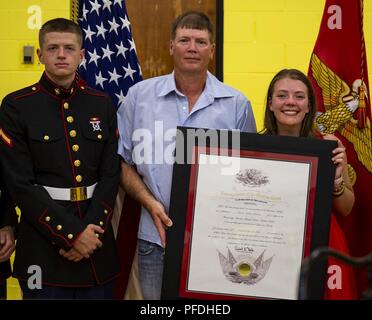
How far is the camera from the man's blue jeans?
242cm

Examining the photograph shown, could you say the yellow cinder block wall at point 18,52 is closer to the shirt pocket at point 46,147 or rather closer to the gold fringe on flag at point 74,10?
the gold fringe on flag at point 74,10

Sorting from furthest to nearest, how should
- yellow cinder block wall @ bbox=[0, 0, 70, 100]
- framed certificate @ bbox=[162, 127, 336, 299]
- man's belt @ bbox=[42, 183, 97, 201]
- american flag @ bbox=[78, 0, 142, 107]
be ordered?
1. yellow cinder block wall @ bbox=[0, 0, 70, 100]
2. american flag @ bbox=[78, 0, 142, 107]
3. man's belt @ bbox=[42, 183, 97, 201]
4. framed certificate @ bbox=[162, 127, 336, 299]

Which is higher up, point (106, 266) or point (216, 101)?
point (216, 101)

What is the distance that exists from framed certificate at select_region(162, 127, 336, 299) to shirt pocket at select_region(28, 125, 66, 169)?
42 centimetres

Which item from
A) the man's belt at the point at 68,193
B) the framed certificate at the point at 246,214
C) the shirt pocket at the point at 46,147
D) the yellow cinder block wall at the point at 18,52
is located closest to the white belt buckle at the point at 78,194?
the man's belt at the point at 68,193

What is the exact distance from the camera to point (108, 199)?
7.79 ft

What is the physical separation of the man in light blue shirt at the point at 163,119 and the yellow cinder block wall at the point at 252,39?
3.44 feet

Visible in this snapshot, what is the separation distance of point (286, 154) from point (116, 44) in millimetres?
1150

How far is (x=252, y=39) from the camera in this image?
11.7ft

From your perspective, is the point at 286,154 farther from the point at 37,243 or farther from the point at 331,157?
the point at 37,243

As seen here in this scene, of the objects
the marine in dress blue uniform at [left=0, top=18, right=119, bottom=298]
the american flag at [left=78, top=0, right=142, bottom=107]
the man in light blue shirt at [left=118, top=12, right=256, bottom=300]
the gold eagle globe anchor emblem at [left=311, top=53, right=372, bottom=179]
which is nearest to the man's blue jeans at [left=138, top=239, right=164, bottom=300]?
the man in light blue shirt at [left=118, top=12, right=256, bottom=300]

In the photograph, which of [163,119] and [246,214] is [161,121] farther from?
[246,214]

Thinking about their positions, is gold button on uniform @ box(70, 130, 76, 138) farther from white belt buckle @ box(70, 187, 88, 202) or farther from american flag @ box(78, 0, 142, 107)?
american flag @ box(78, 0, 142, 107)

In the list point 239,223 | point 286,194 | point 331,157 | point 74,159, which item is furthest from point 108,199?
point 331,157
